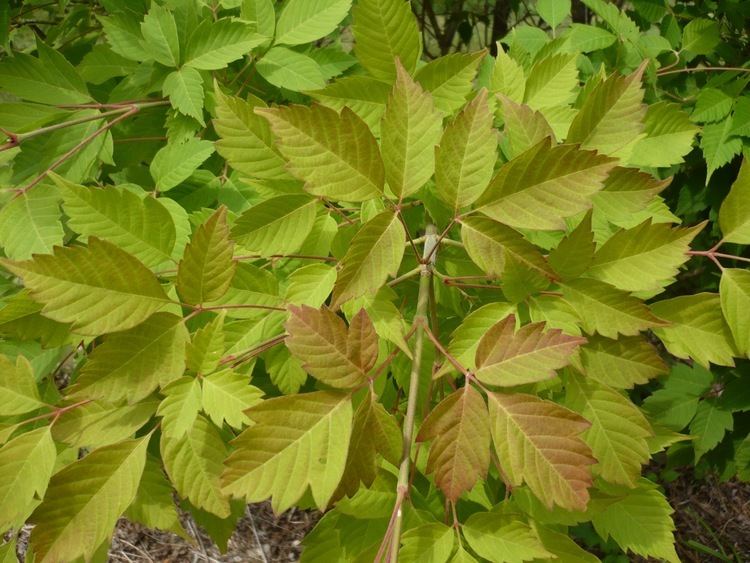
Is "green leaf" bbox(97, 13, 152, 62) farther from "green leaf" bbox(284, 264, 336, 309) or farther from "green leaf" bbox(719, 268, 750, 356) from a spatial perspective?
"green leaf" bbox(719, 268, 750, 356)

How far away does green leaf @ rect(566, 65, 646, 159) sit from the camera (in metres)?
0.71

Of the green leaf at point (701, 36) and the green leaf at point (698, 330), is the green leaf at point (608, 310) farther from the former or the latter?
the green leaf at point (701, 36)

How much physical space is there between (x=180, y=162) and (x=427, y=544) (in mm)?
746

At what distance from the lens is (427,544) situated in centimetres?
67

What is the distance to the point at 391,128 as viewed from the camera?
2.21 feet

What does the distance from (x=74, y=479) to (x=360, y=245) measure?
1.36 ft

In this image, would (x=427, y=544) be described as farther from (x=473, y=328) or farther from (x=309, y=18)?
(x=309, y=18)

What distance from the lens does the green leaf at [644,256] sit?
719mm

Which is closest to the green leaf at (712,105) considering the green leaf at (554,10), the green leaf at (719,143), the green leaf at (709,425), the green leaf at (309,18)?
the green leaf at (719,143)

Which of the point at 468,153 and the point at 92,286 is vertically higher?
the point at 468,153

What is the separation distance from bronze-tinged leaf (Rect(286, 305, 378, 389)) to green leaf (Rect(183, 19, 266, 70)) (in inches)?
26.2

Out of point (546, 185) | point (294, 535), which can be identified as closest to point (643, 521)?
point (546, 185)

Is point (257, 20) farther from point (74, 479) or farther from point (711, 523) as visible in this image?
point (711, 523)

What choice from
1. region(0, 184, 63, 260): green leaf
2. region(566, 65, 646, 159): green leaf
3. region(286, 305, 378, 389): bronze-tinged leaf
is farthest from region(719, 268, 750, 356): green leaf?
region(0, 184, 63, 260): green leaf
